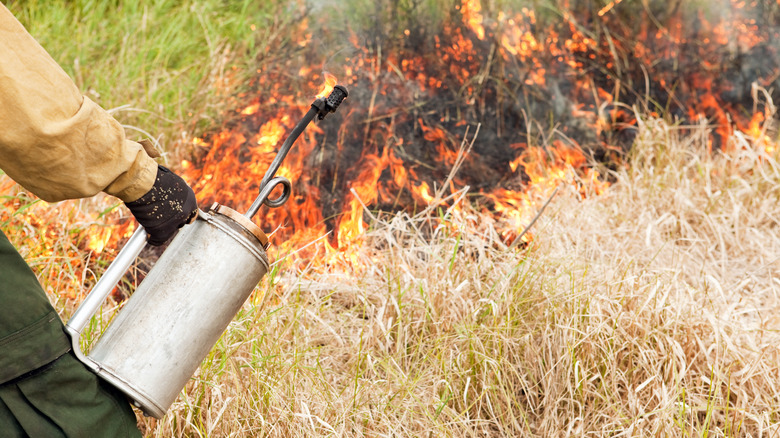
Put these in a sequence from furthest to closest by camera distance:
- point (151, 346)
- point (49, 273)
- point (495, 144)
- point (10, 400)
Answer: point (495, 144) < point (49, 273) < point (151, 346) < point (10, 400)

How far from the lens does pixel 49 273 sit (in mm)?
2641

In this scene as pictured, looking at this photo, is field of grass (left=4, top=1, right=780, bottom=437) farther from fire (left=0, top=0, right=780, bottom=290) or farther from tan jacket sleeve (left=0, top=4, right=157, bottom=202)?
tan jacket sleeve (left=0, top=4, right=157, bottom=202)

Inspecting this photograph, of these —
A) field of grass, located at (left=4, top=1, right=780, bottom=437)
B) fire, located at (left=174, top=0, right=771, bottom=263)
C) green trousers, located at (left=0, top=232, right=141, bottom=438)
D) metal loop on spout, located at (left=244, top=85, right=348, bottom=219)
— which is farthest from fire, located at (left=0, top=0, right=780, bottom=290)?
green trousers, located at (left=0, top=232, right=141, bottom=438)

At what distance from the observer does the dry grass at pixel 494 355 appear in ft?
7.05

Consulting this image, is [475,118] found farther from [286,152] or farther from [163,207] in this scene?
[163,207]

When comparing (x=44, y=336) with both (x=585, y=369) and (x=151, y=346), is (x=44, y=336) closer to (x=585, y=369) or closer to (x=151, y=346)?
(x=151, y=346)

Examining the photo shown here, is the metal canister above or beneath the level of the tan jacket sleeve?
beneath

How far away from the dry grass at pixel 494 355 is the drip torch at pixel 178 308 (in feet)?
1.75

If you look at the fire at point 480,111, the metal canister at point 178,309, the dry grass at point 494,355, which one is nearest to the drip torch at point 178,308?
the metal canister at point 178,309

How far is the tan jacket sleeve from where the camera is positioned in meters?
1.21

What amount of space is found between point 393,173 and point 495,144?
2.18ft

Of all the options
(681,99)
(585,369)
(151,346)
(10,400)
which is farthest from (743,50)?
(10,400)

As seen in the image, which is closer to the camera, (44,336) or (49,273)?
(44,336)

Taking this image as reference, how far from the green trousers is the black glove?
25cm
